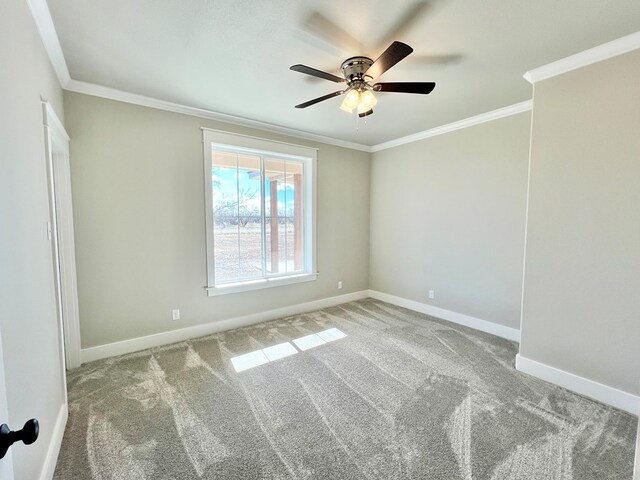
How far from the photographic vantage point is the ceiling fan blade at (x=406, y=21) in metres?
1.68

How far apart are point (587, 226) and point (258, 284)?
11.1 feet

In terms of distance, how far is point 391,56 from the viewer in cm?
172

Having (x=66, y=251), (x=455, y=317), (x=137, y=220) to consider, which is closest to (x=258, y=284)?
(x=137, y=220)

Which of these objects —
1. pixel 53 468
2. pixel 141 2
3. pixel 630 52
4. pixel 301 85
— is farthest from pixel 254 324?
pixel 630 52

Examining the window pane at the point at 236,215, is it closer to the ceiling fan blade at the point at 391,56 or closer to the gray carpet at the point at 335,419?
the gray carpet at the point at 335,419

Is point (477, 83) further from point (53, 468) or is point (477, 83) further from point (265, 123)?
point (53, 468)

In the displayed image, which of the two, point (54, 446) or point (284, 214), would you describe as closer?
point (54, 446)

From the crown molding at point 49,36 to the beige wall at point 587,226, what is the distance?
3553 mm

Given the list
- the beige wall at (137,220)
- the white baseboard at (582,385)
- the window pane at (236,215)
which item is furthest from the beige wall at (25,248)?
the white baseboard at (582,385)

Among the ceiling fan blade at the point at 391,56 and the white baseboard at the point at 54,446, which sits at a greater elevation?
the ceiling fan blade at the point at 391,56

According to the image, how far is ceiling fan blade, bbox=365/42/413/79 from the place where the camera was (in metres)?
1.59

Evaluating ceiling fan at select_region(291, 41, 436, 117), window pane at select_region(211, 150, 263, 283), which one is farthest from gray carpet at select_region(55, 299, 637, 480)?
ceiling fan at select_region(291, 41, 436, 117)

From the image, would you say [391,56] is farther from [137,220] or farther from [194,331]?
[194,331]

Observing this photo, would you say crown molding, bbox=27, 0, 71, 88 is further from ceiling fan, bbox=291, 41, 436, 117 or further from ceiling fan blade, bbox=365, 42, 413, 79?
ceiling fan blade, bbox=365, 42, 413, 79
